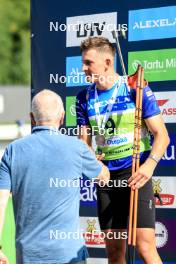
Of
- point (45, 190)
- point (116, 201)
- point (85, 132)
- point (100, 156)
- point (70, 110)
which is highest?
point (70, 110)

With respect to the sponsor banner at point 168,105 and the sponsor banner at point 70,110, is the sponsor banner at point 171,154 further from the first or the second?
the sponsor banner at point 70,110

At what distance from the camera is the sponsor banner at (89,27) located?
6688mm

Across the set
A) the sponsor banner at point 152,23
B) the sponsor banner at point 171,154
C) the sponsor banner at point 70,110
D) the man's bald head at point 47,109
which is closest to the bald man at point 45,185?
the man's bald head at point 47,109

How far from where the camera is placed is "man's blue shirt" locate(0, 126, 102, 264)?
4.65 meters

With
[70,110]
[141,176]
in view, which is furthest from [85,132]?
[70,110]

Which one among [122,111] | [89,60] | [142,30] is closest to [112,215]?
[122,111]

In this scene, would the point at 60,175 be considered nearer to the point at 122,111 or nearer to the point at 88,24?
the point at 122,111

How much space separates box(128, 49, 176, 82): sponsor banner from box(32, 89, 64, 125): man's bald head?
1911mm

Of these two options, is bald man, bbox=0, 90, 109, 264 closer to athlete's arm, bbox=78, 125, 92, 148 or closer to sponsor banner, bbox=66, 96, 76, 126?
athlete's arm, bbox=78, 125, 92, 148

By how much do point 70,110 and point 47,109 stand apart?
236 centimetres

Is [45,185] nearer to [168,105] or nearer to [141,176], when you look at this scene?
[141,176]

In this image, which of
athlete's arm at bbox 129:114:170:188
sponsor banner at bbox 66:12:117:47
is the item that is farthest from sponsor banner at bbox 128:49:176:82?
athlete's arm at bbox 129:114:170:188

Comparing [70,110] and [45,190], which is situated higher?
[70,110]

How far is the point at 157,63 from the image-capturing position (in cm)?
643
